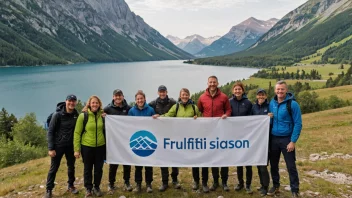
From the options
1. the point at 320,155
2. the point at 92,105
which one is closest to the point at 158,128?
the point at 92,105

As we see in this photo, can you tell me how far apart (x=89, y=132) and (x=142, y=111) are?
1.80 metres

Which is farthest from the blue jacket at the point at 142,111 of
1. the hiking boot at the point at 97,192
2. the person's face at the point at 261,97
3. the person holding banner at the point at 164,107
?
the person's face at the point at 261,97

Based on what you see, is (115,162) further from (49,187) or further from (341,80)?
(341,80)

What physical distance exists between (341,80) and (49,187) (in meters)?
122

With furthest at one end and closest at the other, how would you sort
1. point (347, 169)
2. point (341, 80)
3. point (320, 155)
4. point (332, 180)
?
point (341, 80)
point (320, 155)
point (347, 169)
point (332, 180)

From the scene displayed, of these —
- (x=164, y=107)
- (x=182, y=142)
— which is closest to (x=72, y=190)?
(x=182, y=142)

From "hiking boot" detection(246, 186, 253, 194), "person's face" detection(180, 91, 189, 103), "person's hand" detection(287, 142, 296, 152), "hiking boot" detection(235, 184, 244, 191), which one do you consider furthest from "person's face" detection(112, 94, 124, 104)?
"person's hand" detection(287, 142, 296, 152)

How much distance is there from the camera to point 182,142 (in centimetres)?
973

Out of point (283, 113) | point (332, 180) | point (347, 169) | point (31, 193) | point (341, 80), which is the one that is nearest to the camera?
point (283, 113)

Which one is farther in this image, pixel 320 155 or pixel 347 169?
pixel 320 155

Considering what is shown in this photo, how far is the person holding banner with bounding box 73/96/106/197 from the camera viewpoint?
8.92m

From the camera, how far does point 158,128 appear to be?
9.72m

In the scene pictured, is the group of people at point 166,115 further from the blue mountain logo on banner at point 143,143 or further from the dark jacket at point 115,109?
the blue mountain logo on banner at point 143,143

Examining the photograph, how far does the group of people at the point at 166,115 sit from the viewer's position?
8820 mm
